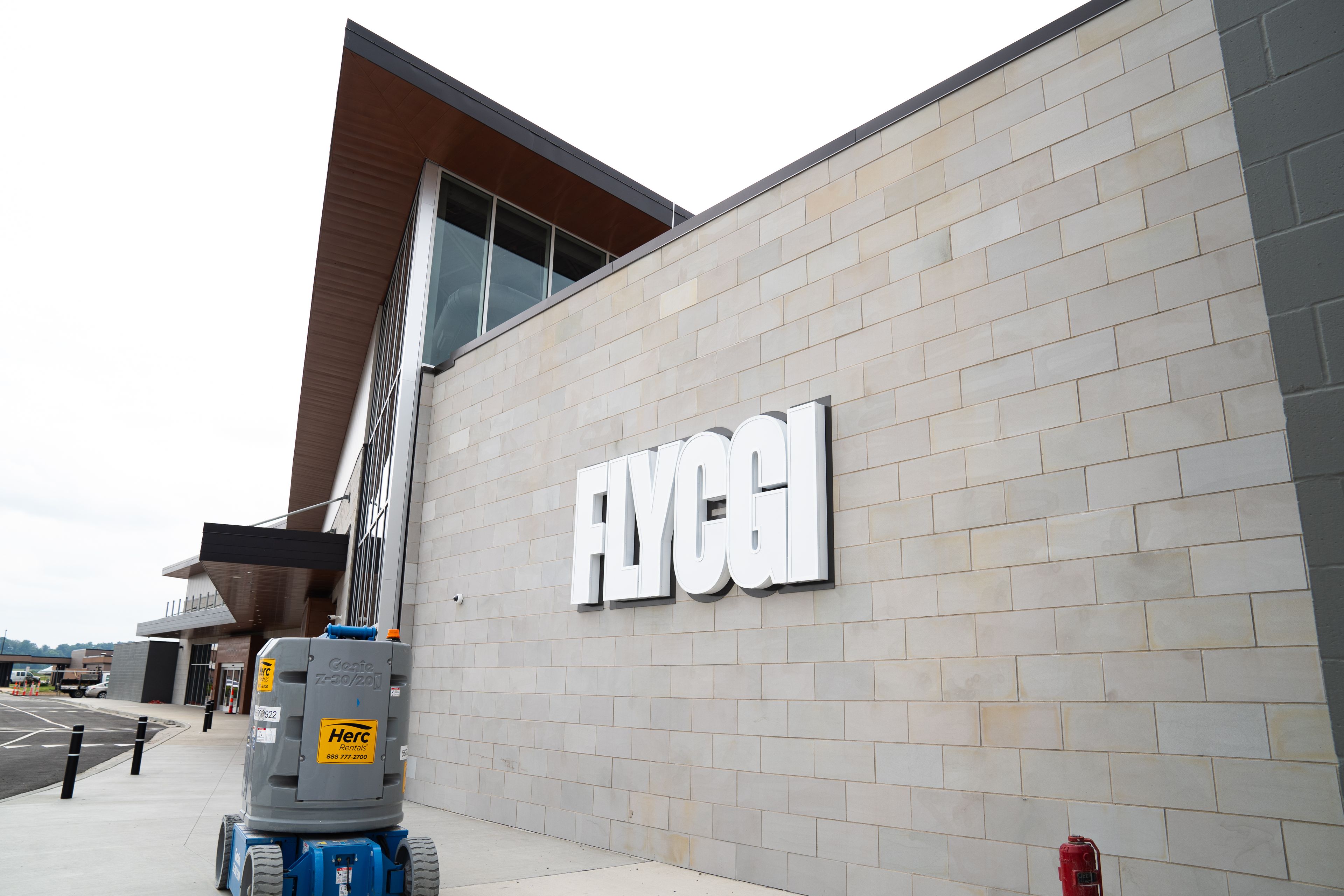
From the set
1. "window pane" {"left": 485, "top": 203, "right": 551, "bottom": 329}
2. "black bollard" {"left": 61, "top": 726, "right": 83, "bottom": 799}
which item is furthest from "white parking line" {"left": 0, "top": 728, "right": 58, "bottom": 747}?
"window pane" {"left": 485, "top": 203, "right": 551, "bottom": 329}

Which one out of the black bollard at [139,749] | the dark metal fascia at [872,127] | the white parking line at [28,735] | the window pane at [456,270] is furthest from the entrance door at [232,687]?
the dark metal fascia at [872,127]

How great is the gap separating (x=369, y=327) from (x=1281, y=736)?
2110 cm

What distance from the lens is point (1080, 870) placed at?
3.43 meters

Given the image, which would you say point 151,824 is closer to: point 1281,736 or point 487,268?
point 487,268

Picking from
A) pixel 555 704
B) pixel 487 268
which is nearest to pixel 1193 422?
pixel 555 704

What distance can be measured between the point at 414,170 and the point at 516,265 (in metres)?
2.49

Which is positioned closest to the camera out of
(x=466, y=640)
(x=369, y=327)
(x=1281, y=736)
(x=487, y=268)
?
(x=1281, y=736)

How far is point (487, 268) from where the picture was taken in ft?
51.2

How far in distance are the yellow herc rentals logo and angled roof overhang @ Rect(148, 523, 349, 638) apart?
12203mm

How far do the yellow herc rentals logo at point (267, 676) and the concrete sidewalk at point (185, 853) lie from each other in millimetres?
1917

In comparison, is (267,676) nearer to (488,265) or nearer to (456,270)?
(456,270)

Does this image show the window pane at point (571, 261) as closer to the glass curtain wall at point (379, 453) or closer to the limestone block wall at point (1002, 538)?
the glass curtain wall at point (379, 453)

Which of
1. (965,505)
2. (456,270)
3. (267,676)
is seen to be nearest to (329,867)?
(267,676)

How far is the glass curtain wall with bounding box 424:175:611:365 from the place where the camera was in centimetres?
1505
